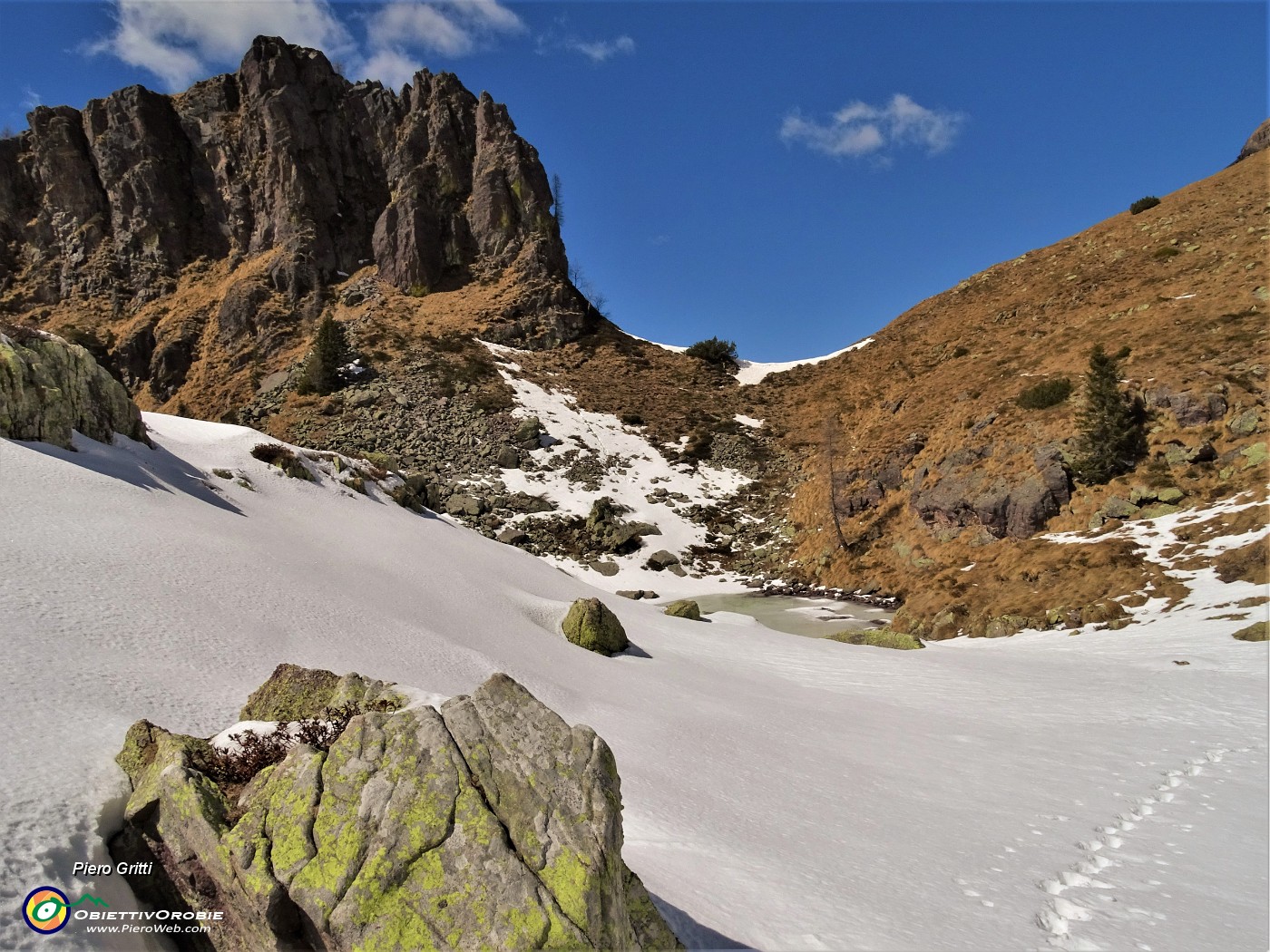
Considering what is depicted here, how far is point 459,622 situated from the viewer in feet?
45.9

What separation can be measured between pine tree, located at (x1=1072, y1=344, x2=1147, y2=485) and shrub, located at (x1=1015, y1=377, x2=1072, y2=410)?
4027 mm

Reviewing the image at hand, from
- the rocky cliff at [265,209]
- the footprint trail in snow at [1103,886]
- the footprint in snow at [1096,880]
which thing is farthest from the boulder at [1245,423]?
the rocky cliff at [265,209]

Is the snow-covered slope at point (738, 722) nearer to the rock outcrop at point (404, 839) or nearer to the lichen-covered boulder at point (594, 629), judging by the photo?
the rock outcrop at point (404, 839)

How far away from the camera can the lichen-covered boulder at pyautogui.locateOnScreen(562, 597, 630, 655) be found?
15.8 m

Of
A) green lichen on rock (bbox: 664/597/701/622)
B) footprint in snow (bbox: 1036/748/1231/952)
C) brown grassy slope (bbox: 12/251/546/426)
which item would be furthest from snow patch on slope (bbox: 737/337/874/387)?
footprint in snow (bbox: 1036/748/1231/952)

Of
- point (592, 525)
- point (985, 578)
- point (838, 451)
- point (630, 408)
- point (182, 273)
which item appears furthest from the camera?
point (182, 273)

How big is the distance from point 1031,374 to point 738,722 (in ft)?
119

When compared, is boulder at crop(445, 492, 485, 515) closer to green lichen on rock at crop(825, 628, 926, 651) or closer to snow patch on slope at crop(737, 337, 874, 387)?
green lichen on rock at crop(825, 628, 926, 651)

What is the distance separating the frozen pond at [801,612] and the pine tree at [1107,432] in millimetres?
10861

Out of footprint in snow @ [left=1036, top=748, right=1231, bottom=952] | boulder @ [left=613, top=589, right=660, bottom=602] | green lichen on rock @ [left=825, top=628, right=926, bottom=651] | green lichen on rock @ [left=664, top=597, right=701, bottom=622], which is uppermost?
green lichen on rock @ [left=825, top=628, right=926, bottom=651]

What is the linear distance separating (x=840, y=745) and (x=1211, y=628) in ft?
46.2

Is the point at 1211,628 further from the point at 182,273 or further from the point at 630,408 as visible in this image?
the point at 182,273

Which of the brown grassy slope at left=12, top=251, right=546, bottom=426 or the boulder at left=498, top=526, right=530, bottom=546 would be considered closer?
the boulder at left=498, top=526, right=530, bottom=546

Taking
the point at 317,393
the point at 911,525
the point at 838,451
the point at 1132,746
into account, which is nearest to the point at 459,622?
the point at 1132,746
